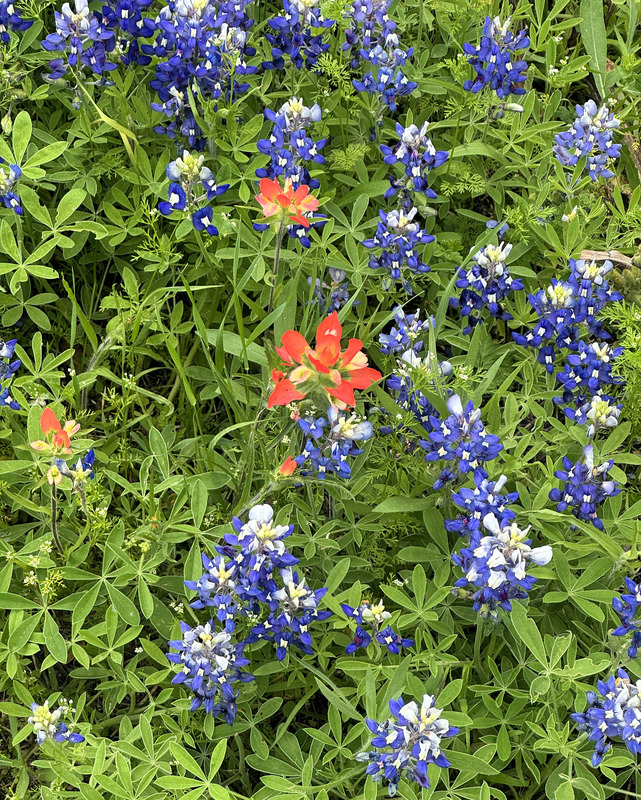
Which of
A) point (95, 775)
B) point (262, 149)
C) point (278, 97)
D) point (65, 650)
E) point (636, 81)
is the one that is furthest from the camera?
point (636, 81)

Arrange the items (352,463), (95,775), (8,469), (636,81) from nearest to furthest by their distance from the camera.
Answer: (95,775) < (8,469) < (352,463) < (636,81)

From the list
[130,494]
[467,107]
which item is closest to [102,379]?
[130,494]

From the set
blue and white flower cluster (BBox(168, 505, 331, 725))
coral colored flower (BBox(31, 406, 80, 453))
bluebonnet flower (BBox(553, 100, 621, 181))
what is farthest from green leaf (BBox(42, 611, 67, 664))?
bluebonnet flower (BBox(553, 100, 621, 181))

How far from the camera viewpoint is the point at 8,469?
2.61 m

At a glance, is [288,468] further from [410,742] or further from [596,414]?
[596,414]

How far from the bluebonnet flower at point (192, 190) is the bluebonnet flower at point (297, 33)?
0.61 m

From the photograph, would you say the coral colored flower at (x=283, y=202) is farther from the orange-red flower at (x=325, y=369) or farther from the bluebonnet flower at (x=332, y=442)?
the bluebonnet flower at (x=332, y=442)

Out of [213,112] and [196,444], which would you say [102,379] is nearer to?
[196,444]

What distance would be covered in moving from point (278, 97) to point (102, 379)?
4.14ft

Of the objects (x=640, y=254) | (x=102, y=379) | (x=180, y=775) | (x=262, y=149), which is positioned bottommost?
(x=180, y=775)

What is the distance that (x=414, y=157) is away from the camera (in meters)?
3.04

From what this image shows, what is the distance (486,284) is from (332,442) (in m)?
0.93

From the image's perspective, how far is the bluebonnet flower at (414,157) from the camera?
9.91 ft

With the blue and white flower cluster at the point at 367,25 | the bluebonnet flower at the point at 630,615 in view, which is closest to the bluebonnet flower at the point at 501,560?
the bluebonnet flower at the point at 630,615
